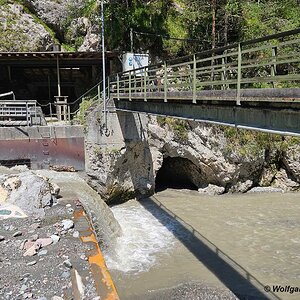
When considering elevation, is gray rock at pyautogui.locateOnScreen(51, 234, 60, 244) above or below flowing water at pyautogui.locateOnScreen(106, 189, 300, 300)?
above

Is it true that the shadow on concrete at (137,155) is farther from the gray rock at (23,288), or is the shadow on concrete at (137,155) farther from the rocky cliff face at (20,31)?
the rocky cliff face at (20,31)

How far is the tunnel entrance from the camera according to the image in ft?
63.7

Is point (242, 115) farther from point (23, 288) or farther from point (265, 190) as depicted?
point (265, 190)

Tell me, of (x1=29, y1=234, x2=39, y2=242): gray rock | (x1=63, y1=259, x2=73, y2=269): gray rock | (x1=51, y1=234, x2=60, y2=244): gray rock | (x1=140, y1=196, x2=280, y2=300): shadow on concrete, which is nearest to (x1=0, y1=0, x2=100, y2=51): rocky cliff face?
(x1=140, y1=196, x2=280, y2=300): shadow on concrete

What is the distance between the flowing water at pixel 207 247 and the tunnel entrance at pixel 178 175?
188 centimetres

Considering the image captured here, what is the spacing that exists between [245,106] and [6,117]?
14.4m

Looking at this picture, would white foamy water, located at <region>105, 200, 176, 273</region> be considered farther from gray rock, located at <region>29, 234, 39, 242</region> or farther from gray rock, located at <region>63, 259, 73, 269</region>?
gray rock, located at <region>63, 259, 73, 269</region>

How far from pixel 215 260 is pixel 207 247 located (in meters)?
0.98

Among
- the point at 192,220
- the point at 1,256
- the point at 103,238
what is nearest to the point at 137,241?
the point at 103,238

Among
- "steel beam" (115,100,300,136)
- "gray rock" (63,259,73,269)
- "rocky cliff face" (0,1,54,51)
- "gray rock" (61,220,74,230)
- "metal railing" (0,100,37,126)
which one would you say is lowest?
"gray rock" (63,259,73,269)

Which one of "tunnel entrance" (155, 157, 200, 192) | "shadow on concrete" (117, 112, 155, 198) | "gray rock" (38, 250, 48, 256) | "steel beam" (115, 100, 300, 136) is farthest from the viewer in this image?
"tunnel entrance" (155, 157, 200, 192)

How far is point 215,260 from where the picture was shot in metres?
11.2

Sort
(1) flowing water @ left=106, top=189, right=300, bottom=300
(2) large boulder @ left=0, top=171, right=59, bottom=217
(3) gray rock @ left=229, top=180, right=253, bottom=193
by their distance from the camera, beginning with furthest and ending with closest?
(3) gray rock @ left=229, top=180, right=253, bottom=193
(2) large boulder @ left=0, top=171, right=59, bottom=217
(1) flowing water @ left=106, top=189, right=300, bottom=300

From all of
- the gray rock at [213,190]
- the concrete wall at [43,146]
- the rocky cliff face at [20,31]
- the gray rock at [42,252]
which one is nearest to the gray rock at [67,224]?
the gray rock at [42,252]
